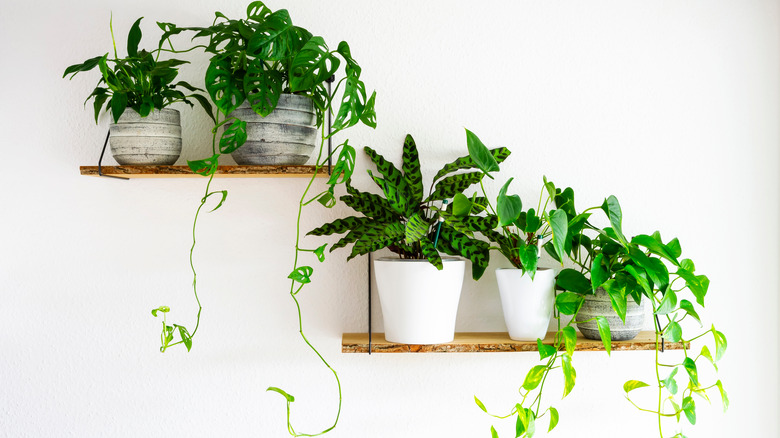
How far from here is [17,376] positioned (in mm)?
1244

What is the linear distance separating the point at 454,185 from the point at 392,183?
12 cm

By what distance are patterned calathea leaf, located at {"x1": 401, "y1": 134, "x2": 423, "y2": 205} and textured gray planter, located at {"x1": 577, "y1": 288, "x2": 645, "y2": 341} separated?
15.4 inches

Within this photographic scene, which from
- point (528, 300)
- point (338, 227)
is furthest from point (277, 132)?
point (528, 300)

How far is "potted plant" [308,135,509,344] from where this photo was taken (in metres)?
1.09

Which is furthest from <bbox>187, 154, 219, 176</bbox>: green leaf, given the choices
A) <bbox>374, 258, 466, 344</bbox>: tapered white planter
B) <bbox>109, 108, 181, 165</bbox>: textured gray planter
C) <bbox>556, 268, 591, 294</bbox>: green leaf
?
<bbox>556, 268, 591, 294</bbox>: green leaf

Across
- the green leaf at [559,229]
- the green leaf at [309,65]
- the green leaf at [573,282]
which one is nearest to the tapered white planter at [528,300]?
the green leaf at [573,282]

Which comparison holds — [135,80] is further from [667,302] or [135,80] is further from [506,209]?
[667,302]

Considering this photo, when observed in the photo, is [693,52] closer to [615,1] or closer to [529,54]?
[615,1]

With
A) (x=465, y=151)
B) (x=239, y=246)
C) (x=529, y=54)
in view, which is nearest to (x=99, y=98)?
(x=239, y=246)

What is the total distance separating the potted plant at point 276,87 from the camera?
1022mm

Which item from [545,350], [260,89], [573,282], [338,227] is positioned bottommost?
[545,350]

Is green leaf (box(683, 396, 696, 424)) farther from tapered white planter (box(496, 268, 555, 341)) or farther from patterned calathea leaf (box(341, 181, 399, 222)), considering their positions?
patterned calathea leaf (box(341, 181, 399, 222))

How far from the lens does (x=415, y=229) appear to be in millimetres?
1070

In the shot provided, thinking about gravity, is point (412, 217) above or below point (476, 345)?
above
